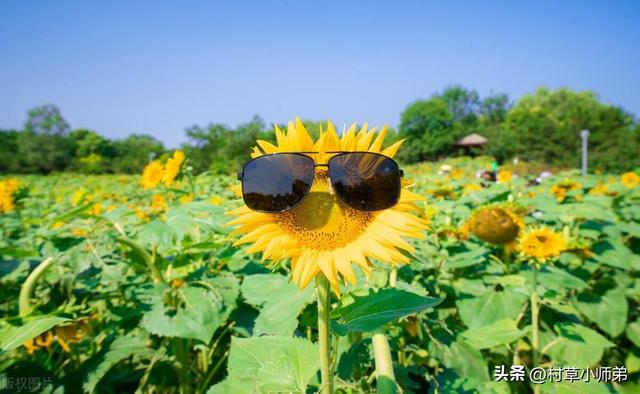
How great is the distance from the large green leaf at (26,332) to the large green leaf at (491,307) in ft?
4.88

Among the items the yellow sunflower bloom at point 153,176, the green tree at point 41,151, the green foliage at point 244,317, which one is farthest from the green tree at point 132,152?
the green foliage at point 244,317

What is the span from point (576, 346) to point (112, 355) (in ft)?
6.08

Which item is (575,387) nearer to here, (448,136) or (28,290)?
(28,290)

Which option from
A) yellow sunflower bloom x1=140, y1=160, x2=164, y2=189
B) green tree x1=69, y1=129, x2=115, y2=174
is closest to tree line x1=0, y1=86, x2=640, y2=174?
green tree x1=69, y1=129, x2=115, y2=174

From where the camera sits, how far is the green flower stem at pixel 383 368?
855 mm

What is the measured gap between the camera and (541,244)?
1.71 m

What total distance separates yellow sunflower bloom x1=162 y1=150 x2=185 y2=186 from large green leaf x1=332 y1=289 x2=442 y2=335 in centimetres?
204

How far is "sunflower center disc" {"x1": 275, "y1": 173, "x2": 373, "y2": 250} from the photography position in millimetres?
815

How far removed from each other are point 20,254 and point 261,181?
3.90ft

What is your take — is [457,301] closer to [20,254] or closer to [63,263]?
[63,263]

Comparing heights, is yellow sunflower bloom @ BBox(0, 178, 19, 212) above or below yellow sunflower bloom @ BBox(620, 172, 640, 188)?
→ below

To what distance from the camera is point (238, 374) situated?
35.1 inches

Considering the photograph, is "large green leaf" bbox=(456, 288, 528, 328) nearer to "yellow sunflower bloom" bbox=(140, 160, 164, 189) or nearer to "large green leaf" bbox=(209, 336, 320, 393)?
"large green leaf" bbox=(209, 336, 320, 393)

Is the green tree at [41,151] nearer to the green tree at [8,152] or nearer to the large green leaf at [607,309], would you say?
the green tree at [8,152]
